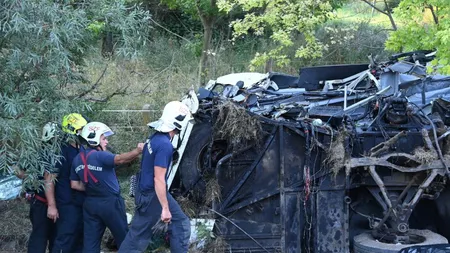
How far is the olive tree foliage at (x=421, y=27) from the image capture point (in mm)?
10373

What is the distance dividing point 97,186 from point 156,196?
655 millimetres

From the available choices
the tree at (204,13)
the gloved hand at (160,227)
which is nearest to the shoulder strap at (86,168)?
the gloved hand at (160,227)

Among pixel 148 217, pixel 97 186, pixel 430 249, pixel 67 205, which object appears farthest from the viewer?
pixel 67 205

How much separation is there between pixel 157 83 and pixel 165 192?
8.59 metres

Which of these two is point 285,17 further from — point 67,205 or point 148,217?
point 148,217

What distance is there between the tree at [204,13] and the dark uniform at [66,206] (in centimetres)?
885

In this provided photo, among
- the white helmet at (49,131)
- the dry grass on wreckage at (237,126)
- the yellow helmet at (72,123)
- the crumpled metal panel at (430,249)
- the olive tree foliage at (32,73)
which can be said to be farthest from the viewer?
the dry grass on wreckage at (237,126)

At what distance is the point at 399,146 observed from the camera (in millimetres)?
7496

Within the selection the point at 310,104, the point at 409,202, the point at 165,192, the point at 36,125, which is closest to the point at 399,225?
the point at 409,202

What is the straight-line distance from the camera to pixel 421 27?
11.9 metres

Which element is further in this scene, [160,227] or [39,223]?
[39,223]

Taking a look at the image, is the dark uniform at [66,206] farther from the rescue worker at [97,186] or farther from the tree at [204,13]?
the tree at [204,13]

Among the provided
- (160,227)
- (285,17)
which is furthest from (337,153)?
(285,17)

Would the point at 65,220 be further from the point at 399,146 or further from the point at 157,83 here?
the point at 157,83
